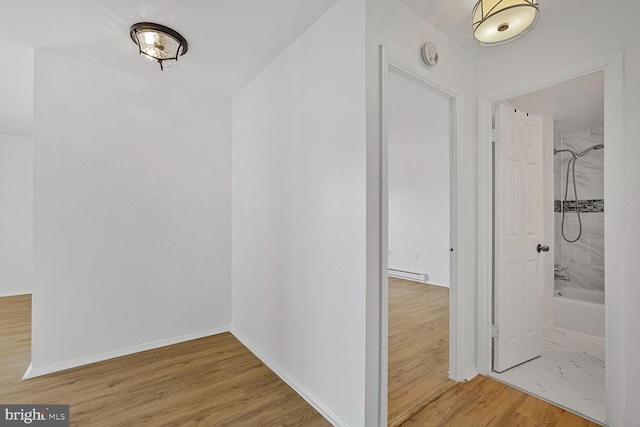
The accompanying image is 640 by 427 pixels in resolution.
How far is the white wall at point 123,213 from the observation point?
253cm

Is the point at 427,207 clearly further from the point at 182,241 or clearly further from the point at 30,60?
the point at 30,60

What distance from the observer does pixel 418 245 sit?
224 inches

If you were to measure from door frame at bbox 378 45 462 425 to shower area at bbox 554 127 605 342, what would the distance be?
2.62 meters

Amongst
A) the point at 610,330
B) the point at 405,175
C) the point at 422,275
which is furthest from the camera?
the point at 405,175

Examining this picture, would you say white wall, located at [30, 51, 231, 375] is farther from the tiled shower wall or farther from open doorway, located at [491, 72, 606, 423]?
the tiled shower wall

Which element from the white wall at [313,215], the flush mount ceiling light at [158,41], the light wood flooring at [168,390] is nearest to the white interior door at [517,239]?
the white wall at [313,215]

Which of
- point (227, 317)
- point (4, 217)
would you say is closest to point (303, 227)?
point (227, 317)

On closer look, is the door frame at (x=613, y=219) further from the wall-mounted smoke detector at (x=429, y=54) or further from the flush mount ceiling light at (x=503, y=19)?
the wall-mounted smoke detector at (x=429, y=54)

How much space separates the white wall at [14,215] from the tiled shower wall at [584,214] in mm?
8316

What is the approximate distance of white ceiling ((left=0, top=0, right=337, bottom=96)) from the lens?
6.48 feet

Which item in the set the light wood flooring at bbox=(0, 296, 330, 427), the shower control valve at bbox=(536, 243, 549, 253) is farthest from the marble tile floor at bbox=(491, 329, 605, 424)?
the light wood flooring at bbox=(0, 296, 330, 427)

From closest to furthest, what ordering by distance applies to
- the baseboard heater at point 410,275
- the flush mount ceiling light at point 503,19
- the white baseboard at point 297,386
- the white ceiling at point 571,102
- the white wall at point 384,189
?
1. the flush mount ceiling light at point 503,19
2. the white wall at point 384,189
3. the white baseboard at point 297,386
4. the white ceiling at point 571,102
5. the baseboard heater at point 410,275

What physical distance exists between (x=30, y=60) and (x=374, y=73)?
3091 mm

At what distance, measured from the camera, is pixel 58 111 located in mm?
2578
